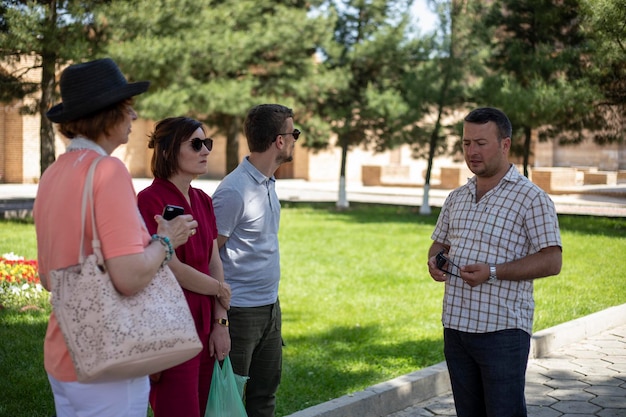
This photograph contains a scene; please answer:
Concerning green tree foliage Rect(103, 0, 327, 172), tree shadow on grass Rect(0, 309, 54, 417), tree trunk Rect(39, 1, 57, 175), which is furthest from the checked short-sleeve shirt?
tree trunk Rect(39, 1, 57, 175)

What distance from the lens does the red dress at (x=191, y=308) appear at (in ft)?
10.9

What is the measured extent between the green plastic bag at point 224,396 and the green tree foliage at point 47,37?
547 inches

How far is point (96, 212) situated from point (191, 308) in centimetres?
113

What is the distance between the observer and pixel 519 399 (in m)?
3.81

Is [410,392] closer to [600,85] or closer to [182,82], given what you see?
[600,85]

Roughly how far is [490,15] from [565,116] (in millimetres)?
4376

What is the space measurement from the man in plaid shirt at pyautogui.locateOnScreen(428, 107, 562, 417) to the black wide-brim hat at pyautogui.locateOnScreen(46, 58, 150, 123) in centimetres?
185

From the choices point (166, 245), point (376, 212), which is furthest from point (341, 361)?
point (376, 212)

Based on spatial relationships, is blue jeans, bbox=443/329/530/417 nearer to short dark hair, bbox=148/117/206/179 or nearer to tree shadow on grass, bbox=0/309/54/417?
short dark hair, bbox=148/117/206/179

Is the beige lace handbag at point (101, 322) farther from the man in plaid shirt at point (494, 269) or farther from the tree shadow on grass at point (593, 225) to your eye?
the tree shadow on grass at point (593, 225)

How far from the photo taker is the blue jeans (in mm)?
3775

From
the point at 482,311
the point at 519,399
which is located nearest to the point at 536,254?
the point at 482,311

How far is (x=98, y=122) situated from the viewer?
2.67m

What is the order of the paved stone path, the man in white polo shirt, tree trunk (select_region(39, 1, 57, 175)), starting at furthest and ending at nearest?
1. tree trunk (select_region(39, 1, 57, 175))
2. the paved stone path
3. the man in white polo shirt
